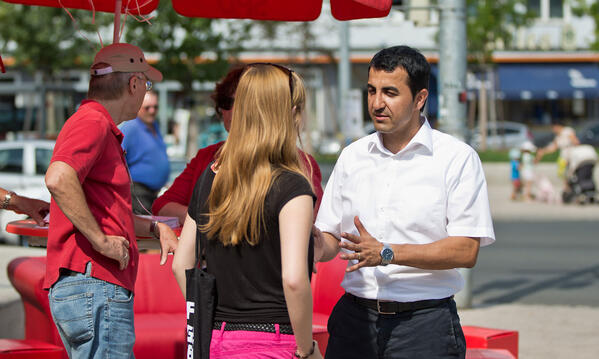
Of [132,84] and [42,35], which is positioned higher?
[42,35]

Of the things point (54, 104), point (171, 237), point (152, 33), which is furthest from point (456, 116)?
point (54, 104)

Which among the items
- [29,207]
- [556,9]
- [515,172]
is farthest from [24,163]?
[556,9]

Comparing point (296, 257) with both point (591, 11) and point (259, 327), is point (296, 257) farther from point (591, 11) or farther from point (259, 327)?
point (591, 11)

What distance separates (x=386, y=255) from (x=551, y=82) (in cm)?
4024

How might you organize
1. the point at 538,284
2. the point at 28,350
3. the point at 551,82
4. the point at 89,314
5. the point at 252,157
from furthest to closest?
1. the point at 551,82
2. the point at 538,284
3. the point at 28,350
4. the point at 89,314
5. the point at 252,157

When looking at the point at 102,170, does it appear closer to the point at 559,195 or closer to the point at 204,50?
the point at 559,195

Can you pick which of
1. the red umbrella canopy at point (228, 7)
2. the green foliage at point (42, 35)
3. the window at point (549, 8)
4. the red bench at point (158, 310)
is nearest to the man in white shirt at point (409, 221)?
the red umbrella canopy at point (228, 7)

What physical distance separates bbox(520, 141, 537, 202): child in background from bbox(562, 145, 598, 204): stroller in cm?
79

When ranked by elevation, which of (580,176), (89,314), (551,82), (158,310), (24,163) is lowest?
(580,176)

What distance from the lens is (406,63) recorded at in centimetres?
311

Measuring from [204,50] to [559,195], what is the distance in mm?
9860

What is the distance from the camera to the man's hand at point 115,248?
122 inches

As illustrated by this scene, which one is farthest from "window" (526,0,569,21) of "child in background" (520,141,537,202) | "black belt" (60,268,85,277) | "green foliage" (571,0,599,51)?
"black belt" (60,268,85,277)

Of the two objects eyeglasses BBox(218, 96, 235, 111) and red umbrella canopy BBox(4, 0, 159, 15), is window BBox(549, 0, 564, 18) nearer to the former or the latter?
red umbrella canopy BBox(4, 0, 159, 15)
